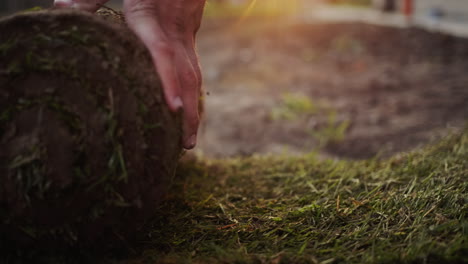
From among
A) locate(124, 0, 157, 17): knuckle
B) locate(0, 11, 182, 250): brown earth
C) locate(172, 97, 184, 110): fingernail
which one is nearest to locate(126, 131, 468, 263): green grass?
locate(0, 11, 182, 250): brown earth

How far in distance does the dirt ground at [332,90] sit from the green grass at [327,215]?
0.59 metres

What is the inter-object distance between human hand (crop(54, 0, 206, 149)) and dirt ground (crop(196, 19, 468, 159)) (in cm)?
42

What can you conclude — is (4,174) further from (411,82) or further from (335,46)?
(335,46)

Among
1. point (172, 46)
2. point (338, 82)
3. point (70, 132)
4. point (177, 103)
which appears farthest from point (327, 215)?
point (338, 82)

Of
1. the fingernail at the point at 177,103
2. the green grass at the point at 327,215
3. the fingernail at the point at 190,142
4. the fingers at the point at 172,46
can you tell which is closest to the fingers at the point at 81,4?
the fingers at the point at 172,46

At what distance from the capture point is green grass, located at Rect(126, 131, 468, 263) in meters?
1.49

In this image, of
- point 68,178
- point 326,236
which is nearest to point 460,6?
point 326,236

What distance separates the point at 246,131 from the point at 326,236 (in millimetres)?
2933

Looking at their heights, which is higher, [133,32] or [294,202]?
[133,32]

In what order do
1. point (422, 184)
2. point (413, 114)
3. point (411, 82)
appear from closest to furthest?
point (422, 184), point (413, 114), point (411, 82)

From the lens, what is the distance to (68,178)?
52.8 inches

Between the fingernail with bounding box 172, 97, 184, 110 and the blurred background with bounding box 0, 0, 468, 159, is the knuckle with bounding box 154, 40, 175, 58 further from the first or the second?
the blurred background with bounding box 0, 0, 468, 159

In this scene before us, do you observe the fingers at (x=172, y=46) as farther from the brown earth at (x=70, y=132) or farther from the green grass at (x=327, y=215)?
the green grass at (x=327, y=215)

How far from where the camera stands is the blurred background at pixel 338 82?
13.3 ft
